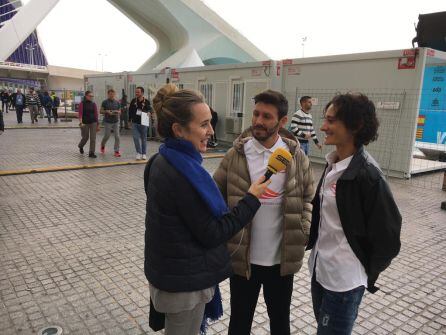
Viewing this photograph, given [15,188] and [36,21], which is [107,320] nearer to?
[15,188]

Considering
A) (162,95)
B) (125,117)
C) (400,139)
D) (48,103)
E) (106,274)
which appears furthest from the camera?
(48,103)

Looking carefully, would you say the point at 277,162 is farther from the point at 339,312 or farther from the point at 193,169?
the point at 339,312

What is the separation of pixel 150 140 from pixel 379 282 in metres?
12.9

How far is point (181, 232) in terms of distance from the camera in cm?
158

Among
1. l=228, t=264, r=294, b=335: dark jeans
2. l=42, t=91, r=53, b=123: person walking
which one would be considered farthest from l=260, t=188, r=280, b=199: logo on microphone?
l=42, t=91, r=53, b=123: person walking

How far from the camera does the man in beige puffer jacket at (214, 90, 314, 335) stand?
213cm

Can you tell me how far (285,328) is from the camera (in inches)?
89.3

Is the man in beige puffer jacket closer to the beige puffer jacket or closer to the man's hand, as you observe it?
the beige puffer jacket

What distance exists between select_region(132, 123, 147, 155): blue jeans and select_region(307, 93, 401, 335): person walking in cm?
846

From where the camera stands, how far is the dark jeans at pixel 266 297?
86.0 inches

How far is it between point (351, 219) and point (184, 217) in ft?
2.70

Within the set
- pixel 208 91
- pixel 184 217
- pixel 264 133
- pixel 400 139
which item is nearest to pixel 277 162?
pixel 264 133

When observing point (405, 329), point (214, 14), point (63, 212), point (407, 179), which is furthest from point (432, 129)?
point (214, 14)

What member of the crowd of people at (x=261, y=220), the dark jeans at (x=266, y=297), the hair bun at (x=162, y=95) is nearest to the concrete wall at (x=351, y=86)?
the crowd of people at (x=261, y=220)
